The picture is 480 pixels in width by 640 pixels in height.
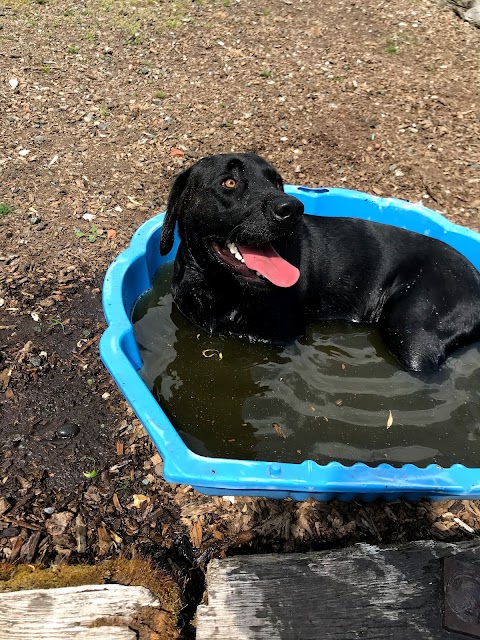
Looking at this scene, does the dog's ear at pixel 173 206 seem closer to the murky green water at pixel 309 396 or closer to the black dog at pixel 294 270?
the black dog at pixel 294 270

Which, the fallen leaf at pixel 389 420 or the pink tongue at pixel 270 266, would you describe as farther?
the fallen leaf at pixel 389 420

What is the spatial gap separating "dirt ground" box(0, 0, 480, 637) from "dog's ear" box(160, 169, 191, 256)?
2.65 feet

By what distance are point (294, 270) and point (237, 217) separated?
20.1 inches

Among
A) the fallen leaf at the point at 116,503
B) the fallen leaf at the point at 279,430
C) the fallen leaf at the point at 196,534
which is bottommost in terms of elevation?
the fallen leaf at the point at 116,503

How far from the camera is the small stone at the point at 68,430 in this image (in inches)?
128

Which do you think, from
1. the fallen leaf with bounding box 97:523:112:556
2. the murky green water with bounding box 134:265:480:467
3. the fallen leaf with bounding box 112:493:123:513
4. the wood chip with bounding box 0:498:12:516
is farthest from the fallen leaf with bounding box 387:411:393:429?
the wood chip with bounding box 0:498:12:516

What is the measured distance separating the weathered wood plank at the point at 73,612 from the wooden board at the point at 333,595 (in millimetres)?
271

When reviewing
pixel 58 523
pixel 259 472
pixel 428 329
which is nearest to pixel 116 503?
pixel 58 523

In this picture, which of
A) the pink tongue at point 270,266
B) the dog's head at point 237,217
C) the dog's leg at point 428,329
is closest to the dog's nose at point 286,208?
the dog's head at point 237,217

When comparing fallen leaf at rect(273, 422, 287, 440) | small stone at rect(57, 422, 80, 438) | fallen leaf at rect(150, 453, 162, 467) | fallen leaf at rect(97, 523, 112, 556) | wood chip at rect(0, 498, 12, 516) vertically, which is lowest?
wood chip at rect(0, 498, 12, 516)

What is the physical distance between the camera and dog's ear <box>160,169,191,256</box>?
3699 millimetres

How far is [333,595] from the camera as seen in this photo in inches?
71.2

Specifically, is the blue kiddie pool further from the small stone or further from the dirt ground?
the small stone

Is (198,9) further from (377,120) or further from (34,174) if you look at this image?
(34,174)
